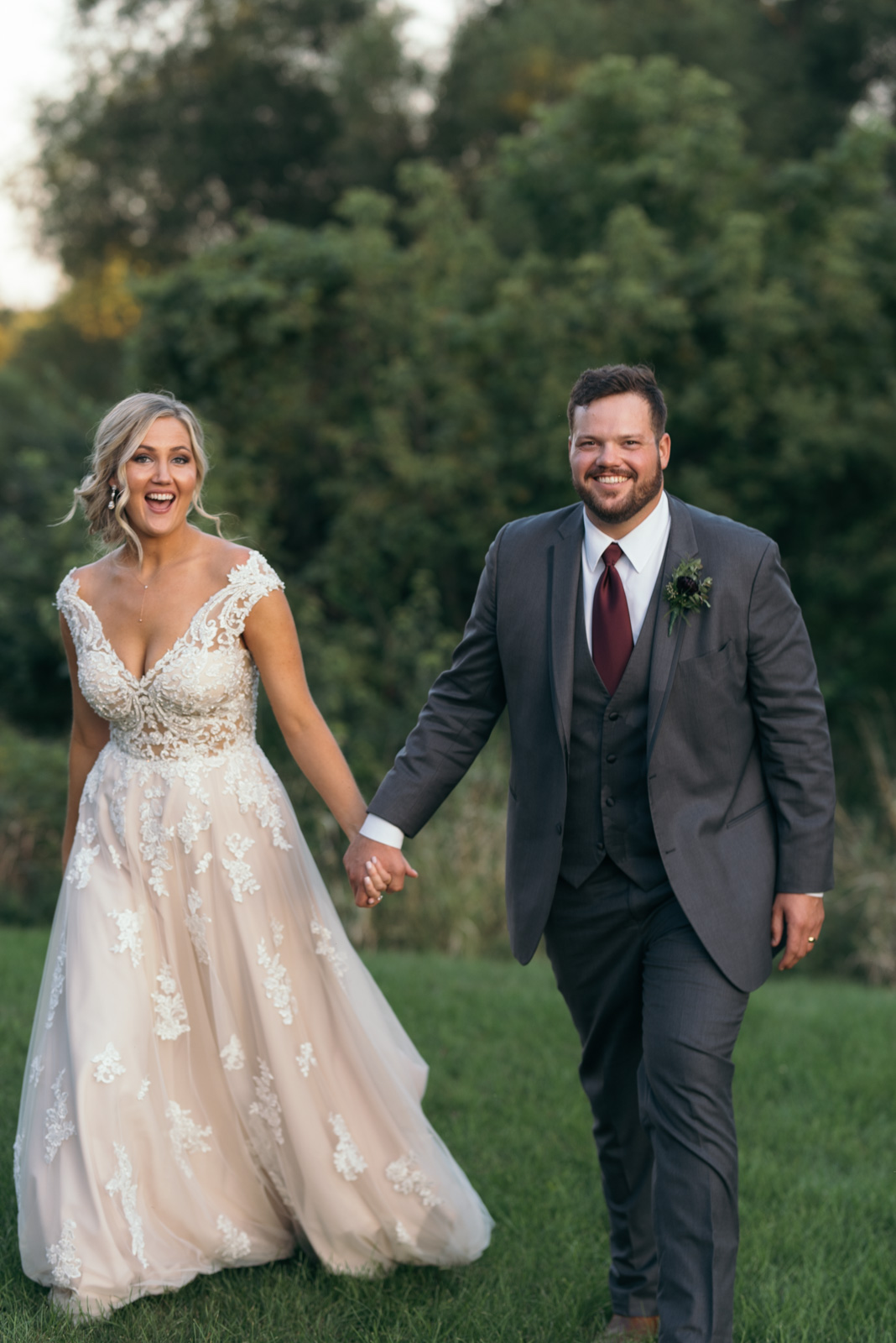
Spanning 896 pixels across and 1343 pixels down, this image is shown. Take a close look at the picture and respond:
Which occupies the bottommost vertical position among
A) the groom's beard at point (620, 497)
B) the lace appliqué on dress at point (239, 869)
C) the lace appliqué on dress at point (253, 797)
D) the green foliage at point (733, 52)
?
the lace appliqué on dress at point (239, 869)

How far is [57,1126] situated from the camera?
3.57 meters

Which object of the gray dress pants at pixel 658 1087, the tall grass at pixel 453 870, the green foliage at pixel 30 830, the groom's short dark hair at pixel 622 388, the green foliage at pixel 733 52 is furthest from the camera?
the green foliage at pixel 733 52

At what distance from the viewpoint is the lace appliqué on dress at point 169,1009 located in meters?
3.80

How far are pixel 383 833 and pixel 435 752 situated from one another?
10.4 inches

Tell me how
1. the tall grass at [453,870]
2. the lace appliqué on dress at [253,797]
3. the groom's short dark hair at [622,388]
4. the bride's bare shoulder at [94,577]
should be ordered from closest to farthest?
A: 1. the groom's short dark hair at [622,388]
2. the lace appliqué on dress at [253,797]
3. the bride's bare shoulder at [94,577]
4. the tall grass at [453,870]

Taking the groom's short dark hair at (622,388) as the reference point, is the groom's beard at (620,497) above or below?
below

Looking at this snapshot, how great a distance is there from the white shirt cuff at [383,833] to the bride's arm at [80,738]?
95 cm

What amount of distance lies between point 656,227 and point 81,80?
1631cm

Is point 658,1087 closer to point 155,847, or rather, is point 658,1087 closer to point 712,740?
point 712,740

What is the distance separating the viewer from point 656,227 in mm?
13484

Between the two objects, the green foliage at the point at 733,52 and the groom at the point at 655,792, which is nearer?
the groom at the point at 655,792

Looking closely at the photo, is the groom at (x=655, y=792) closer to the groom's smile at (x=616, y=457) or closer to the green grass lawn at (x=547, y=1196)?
the groom's smile at (x=616, y=457)

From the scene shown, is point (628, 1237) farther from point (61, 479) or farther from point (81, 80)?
point (81, 80)

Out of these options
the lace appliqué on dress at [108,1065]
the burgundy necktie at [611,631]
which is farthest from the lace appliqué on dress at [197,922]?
the burgundy necktie at [611,631]
